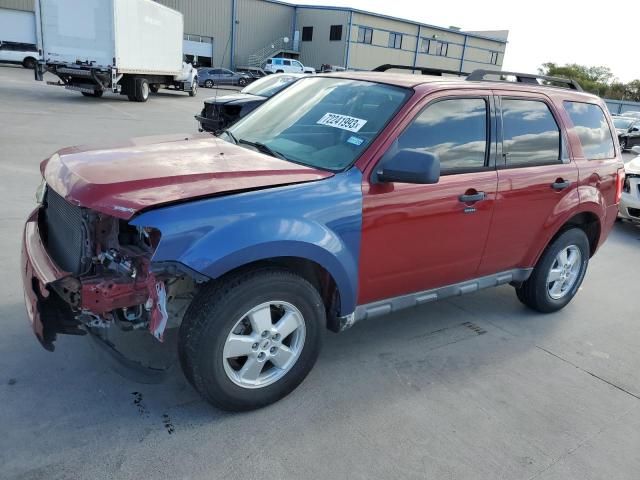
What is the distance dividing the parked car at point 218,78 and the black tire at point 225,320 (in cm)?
3719

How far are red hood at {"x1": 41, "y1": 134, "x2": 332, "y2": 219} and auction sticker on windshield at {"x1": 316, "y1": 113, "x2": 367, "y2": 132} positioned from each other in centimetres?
46

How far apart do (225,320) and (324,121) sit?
1.55m

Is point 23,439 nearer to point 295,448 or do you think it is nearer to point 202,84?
point 295,448

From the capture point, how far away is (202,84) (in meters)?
37.6

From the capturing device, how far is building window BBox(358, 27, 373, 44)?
2040 inches

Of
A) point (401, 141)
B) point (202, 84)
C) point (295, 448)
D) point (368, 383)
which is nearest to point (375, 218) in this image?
point (401, 141)

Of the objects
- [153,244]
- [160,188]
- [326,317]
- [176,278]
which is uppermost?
[160,188]

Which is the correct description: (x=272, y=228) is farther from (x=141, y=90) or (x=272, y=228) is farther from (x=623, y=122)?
(x=623, y=122)

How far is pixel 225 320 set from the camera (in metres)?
2.67

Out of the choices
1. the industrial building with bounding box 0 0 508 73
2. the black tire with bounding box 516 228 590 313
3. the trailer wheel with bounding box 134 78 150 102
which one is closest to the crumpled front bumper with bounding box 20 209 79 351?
the black tire with bounding box 516 228 590 313

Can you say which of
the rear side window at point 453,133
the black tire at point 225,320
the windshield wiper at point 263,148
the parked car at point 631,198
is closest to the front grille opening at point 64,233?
the black tire at point 225,320

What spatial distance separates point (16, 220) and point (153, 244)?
12.9 ft

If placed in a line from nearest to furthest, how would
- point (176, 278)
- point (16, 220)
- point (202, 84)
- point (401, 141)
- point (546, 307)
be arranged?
point (176, 278)
point (401, 141)
point (546, 307)
point (16, 220)
point (202, 84)

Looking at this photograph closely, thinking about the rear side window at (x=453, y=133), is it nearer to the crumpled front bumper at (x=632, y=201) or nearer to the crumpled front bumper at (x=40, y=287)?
the crumpled front bumper at (x=40, y=287)
